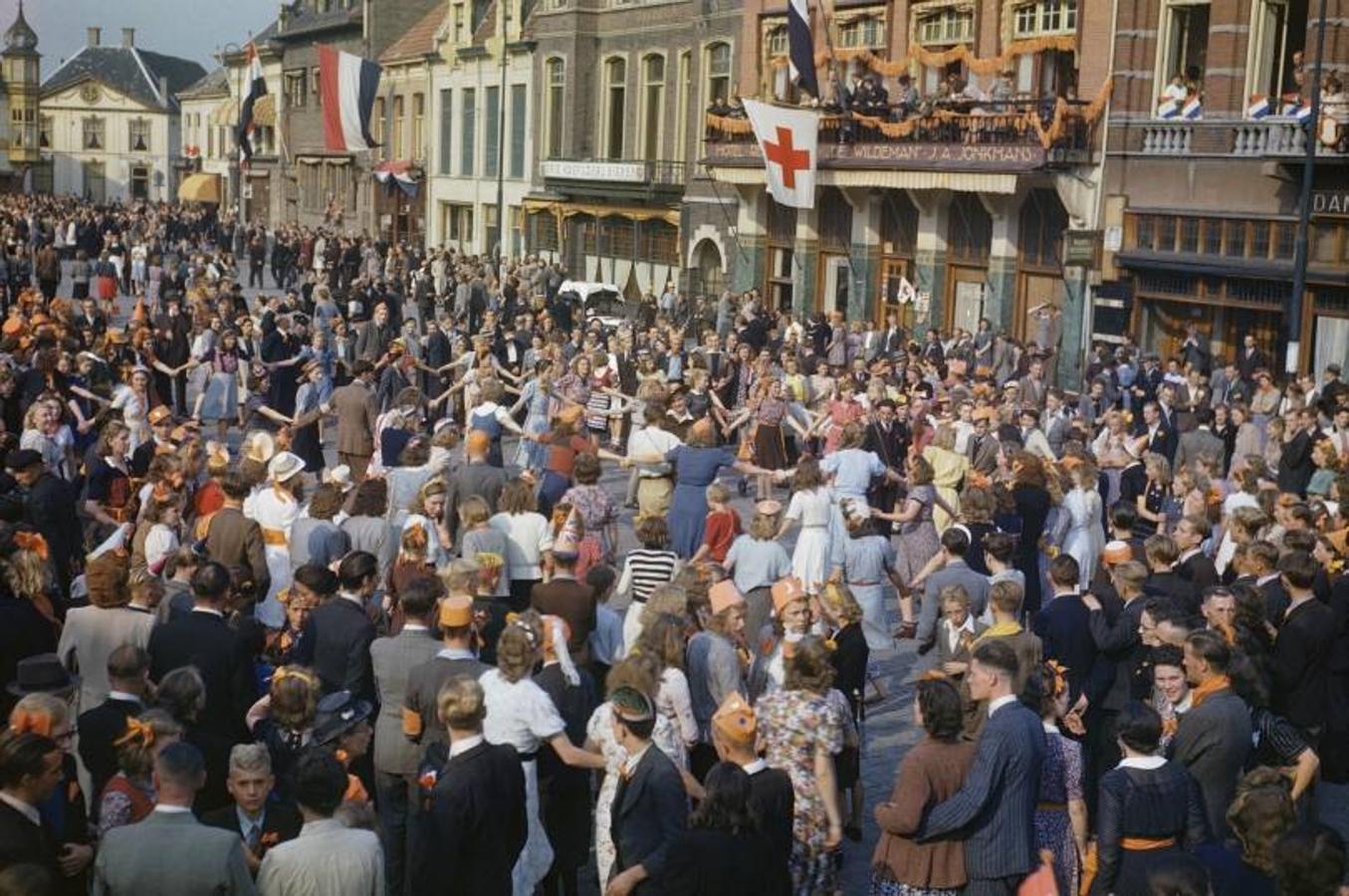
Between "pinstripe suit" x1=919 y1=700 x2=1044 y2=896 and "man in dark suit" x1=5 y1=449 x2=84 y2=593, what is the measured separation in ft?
21.9

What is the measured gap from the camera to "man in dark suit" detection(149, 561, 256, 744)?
7383mm

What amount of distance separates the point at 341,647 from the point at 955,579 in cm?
386

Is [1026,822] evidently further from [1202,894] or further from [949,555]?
[949,555]

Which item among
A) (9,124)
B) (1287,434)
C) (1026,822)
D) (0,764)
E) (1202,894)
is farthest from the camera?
(9,124)

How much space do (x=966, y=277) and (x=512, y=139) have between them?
22659 mm

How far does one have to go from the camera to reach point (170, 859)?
541cm

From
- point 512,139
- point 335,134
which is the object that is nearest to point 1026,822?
point 335,134

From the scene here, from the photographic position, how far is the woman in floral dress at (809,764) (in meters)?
6.96

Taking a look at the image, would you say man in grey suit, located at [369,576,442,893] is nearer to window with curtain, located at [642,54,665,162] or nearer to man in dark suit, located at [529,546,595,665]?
man in dark suit, located at [529,546,595,665]

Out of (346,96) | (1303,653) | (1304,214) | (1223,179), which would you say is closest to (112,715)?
(1303,653)

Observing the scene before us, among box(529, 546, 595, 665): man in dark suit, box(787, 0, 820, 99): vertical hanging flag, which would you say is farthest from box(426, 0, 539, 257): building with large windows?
box(529, 546, 595, 665): man in dark suit

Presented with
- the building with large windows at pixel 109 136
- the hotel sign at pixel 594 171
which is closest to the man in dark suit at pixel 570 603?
the hotel sign at pixel 594 171

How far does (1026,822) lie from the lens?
6438mm

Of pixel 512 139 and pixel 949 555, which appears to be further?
pixel 512 139
